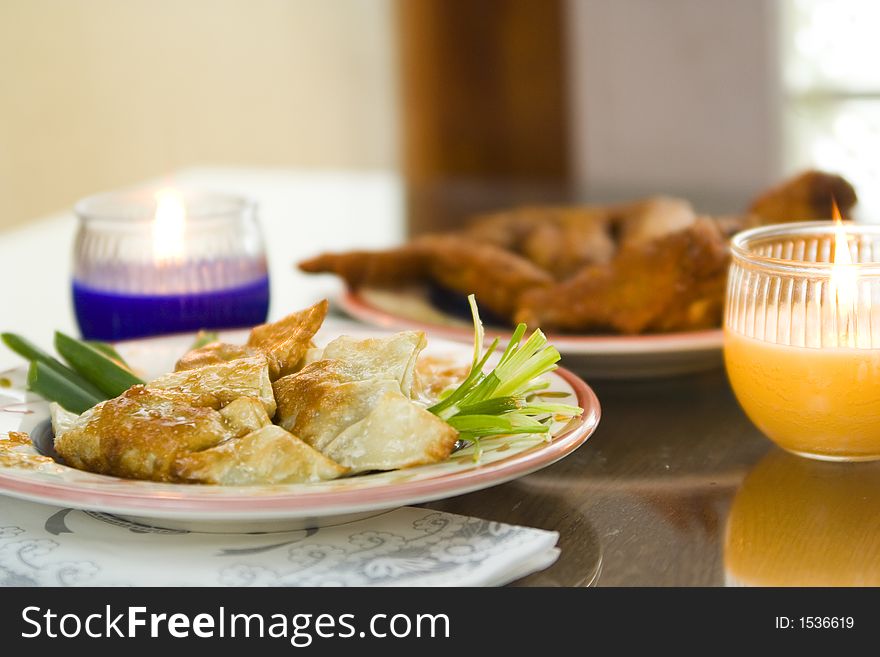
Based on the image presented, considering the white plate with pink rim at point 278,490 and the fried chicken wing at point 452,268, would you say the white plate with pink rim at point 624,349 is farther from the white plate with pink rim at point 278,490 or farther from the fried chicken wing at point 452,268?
the white plate with pink rim at point 278,490

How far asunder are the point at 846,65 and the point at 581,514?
4.01m

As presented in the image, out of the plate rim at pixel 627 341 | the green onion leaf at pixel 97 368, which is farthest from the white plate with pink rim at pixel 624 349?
the green onion leaf at pixel 97 368

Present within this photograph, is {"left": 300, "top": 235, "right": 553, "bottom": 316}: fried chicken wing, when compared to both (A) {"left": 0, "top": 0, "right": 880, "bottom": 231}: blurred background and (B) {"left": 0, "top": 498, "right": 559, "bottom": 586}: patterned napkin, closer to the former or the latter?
(B) {"left": 0, "top": 498, "right": 559, "bottom": 586}: patterned napkin

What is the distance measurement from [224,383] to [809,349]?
492 mm

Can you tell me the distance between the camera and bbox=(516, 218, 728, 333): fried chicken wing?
4.30ft

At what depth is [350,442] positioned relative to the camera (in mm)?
871

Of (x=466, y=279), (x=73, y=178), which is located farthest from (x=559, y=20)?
(x=466, y=279)

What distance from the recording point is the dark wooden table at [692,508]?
2.78 feet

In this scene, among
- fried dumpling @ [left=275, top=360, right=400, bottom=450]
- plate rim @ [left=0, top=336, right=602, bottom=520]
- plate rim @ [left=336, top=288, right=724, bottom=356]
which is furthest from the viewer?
plate rim @ [left=336, top=288, right=724, bottom=356]

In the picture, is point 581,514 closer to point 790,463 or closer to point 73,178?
point 790,463

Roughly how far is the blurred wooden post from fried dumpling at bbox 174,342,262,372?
12.9 feet

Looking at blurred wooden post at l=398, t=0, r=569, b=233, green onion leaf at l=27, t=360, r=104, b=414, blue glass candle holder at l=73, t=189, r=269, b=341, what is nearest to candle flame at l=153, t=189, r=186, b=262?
blue glass candle holder at l=73, t=189, r=269, b=341

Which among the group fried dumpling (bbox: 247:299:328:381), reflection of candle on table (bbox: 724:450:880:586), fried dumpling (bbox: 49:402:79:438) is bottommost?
reflection of candle on table (bbox: 724:450:880:586)

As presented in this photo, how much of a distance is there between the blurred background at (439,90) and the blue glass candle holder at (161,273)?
8.32ft
